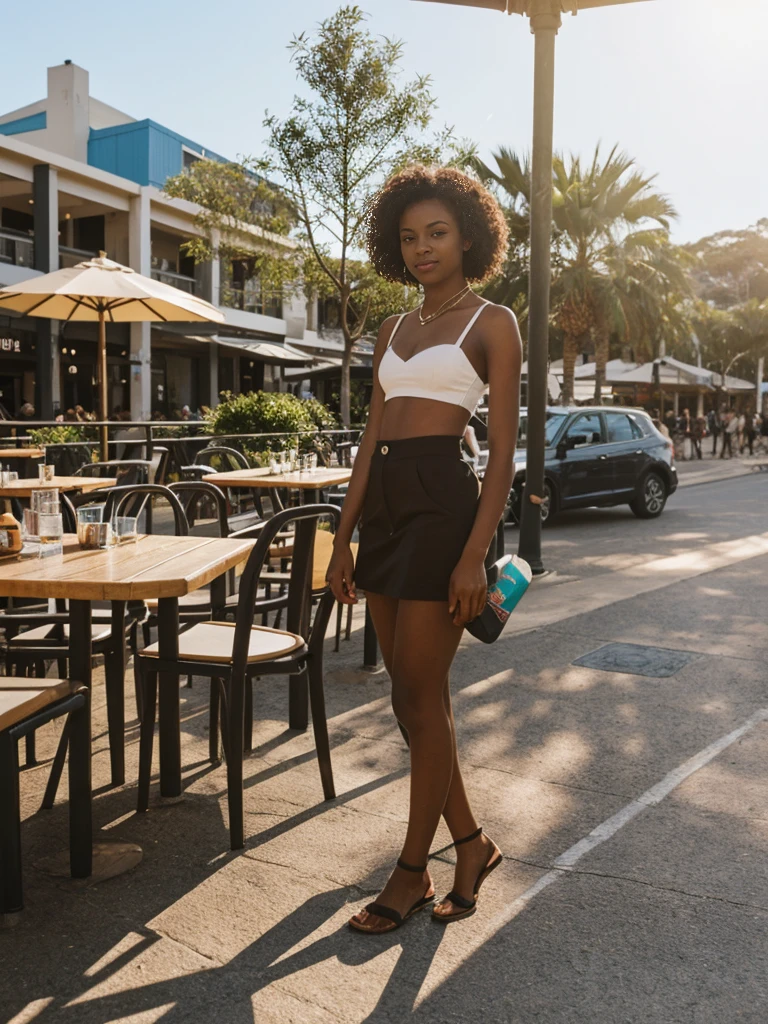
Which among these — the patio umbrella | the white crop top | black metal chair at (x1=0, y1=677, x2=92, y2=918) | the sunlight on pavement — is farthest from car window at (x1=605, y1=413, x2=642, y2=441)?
the sunlight on pavement

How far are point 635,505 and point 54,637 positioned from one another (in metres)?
10.2

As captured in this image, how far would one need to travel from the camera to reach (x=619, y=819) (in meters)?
3.43

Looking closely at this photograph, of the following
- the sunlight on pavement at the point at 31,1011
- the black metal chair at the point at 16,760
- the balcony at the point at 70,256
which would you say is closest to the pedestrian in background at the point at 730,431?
the balcony at the point at 70,256

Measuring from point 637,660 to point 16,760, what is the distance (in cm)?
382

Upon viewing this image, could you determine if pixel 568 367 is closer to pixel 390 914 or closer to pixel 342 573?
pixel 342 573

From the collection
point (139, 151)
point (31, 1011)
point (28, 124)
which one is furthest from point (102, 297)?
point (28, 124)

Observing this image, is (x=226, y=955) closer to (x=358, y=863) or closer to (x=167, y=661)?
(x=358, y=863)

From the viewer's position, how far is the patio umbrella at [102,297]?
8547 millimetres

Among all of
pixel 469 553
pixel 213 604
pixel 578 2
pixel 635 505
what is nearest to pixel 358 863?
pixel 469 553

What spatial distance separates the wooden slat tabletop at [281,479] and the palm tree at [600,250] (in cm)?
1661

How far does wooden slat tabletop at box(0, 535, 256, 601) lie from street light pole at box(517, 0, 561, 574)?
14.4ft

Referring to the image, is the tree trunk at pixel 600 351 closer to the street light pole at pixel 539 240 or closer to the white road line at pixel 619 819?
the street light pole at pixel 539 240

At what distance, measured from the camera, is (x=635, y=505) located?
13102 millimetres

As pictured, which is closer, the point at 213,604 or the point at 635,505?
the point at 213,604
